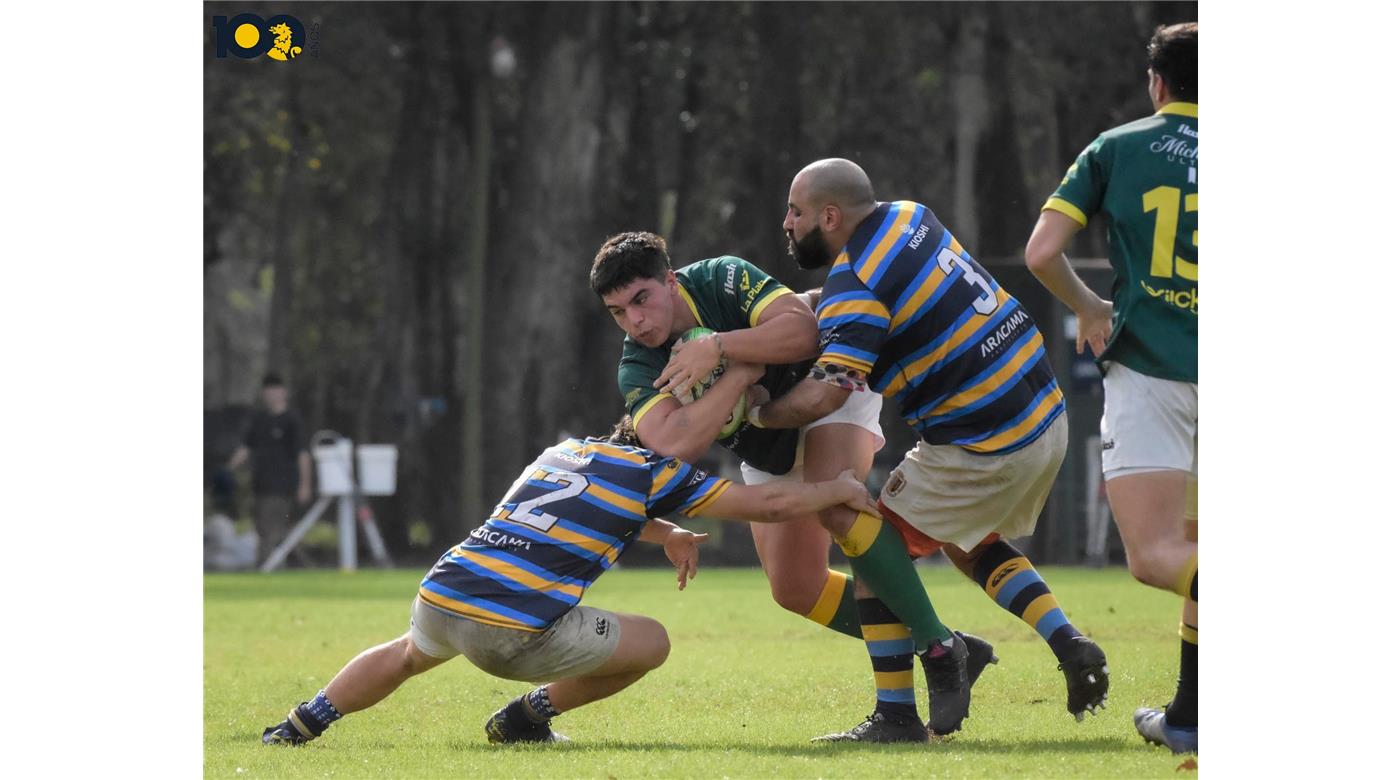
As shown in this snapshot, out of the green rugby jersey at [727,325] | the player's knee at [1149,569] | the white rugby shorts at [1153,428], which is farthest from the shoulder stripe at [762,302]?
the player's knee at [1149,569]

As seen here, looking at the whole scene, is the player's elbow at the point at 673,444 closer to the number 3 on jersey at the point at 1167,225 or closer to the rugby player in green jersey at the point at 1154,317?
the rugby player in green jersey at the point at 1154,317

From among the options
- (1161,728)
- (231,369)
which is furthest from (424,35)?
(1161,728)

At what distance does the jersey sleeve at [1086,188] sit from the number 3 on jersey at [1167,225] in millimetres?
155

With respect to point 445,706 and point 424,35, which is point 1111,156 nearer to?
point 445,706

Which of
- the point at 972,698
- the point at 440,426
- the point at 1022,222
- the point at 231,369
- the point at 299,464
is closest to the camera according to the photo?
the point at 972,698

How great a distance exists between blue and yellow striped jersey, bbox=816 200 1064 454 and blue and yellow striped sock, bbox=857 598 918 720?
2.13 feet

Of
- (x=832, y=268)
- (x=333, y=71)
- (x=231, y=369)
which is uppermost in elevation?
(x=333, y=71)

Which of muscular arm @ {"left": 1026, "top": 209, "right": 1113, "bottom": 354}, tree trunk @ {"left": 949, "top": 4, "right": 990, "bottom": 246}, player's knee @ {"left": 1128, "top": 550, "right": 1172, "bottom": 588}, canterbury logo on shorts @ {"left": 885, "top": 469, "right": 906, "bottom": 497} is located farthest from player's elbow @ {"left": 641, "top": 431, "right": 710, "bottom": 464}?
tree trunk @ {"left": 949, "top": 4, "right": 990, "bottom": 246}

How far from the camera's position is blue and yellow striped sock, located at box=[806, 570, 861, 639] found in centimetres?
711

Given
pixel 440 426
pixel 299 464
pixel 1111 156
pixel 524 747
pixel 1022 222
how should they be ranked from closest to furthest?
1. pixel 1111 156
2. pixel 524 747
3. pixel 299 464
4. pixel 1022 222
5. pixel 440 426

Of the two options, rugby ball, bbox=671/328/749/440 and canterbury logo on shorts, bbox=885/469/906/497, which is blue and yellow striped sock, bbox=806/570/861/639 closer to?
canterbury logo on shorts, bbox=885/469/906/497

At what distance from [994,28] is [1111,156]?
17.9 metres

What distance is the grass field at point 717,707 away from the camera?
5648mm

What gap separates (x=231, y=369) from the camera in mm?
38844
